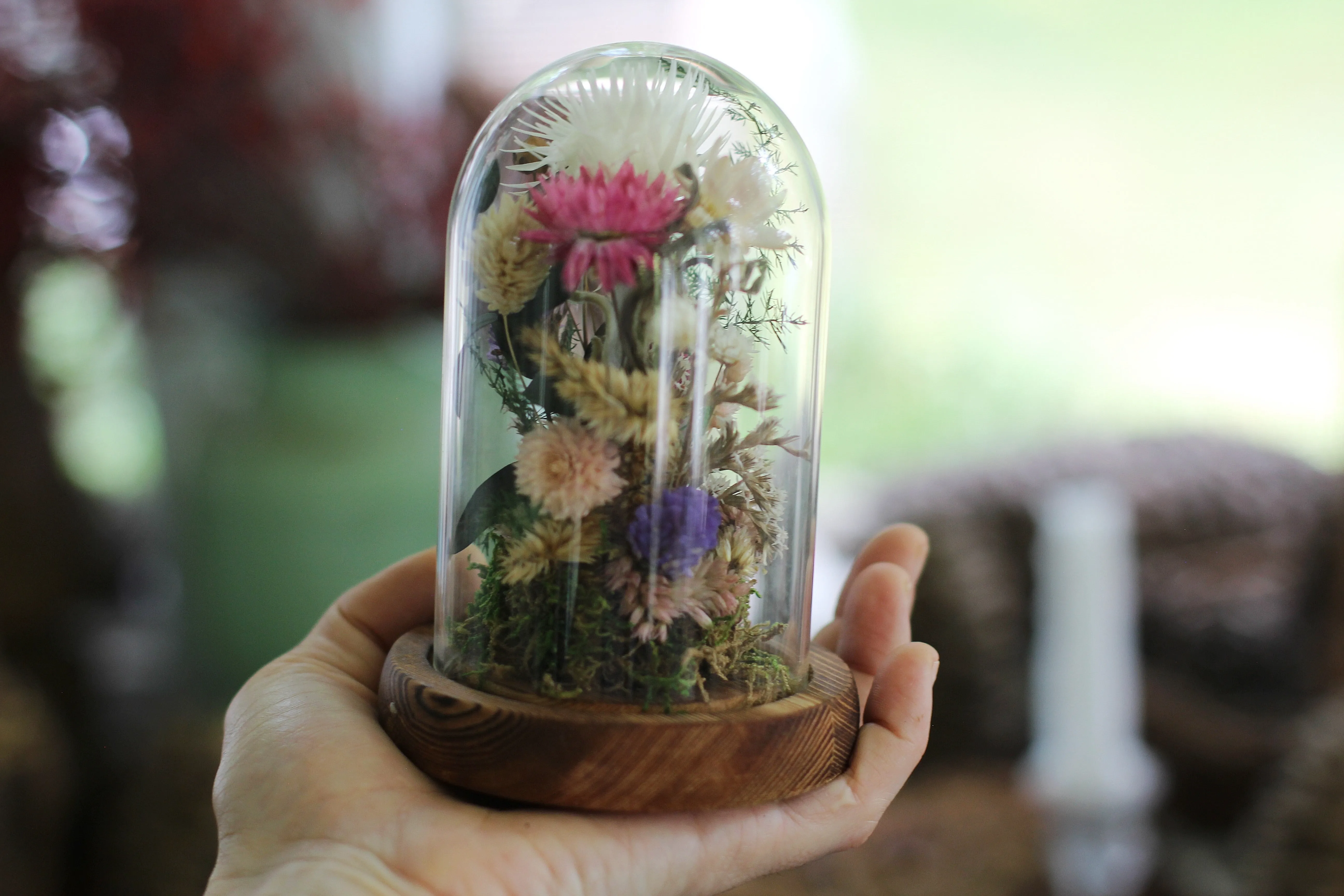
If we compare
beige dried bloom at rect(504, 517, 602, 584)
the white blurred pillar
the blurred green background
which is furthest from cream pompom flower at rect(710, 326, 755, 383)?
the blurred green background

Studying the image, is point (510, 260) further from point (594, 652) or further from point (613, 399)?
point (594, 652)

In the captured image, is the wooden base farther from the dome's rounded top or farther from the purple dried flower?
the dome's rounded top

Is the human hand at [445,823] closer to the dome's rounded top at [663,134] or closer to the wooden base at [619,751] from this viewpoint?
the wooden base at [619,751]

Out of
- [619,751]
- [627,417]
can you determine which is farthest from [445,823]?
[627,417]

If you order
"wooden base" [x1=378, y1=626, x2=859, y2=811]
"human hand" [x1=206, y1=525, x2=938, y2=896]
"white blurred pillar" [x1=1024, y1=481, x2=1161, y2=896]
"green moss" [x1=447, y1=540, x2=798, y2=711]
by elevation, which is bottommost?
"white blurred pillar" [x1=1024, y1=481, x2=1161, y2=896]

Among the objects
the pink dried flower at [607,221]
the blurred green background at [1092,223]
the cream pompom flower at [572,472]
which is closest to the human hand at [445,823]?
the cream pompom flower at [572,472]

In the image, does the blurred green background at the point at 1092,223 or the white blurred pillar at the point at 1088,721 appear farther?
the blurred green background at the point at 1092,223
